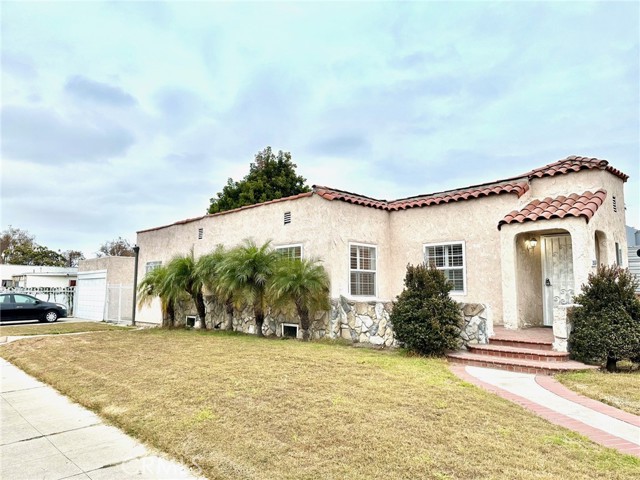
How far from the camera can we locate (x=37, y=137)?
15.5 metres

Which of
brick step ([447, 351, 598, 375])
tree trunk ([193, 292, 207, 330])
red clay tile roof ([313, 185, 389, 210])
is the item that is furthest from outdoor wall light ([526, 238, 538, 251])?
tree trunk ([193, 292, 207, 330])

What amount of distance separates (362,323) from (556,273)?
18.8 feet

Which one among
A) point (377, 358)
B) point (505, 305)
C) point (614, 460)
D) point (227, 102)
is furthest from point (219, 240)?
point (614, 460)

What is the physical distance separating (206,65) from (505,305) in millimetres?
12760

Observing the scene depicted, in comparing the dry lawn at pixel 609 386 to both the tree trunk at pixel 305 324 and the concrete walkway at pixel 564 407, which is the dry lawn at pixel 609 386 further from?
the tree trunk at pixel 305 324

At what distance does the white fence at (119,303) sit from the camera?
19.8 meters

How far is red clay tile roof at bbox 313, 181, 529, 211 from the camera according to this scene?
38.4 feet

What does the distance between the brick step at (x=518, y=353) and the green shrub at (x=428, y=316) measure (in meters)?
0.52

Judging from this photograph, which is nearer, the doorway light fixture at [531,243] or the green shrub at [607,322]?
the green shrub at [607,322]

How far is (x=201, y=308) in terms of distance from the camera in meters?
15.3

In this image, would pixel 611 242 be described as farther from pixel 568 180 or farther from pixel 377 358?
pixel 377 358

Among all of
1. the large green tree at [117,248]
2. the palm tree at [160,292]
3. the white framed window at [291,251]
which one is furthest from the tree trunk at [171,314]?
the large green tree at [117,248]

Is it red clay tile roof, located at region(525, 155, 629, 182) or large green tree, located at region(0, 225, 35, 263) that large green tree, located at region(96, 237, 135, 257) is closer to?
large green tree, located at region(0, 225, 35, 263)

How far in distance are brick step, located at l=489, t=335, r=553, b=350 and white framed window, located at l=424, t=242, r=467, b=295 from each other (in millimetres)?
2958
